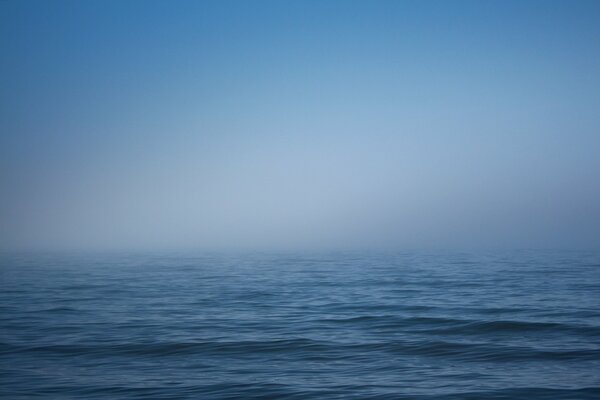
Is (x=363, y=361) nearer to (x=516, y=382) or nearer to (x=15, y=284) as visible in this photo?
(x=516, y=382)

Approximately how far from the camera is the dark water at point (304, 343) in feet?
33.6

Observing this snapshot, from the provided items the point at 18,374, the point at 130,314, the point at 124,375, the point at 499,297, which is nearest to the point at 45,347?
the point at 18,374

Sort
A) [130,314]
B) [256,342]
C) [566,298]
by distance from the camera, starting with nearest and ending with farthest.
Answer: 1. [256,342]
2. [130,314]
3. [566,298]

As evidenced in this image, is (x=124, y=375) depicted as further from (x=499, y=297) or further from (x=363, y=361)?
(x=499, y=297)

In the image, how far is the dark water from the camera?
10234 mm

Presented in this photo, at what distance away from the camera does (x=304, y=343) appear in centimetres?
1428

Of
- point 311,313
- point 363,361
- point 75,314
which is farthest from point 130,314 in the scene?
point 363,361

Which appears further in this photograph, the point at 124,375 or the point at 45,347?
the point at 45,347

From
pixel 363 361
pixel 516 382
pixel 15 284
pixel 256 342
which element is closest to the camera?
pixel 516 382

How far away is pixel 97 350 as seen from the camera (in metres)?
13.5

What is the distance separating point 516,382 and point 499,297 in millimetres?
13148

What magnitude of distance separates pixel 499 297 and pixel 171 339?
14405 mm

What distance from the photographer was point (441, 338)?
1472cm

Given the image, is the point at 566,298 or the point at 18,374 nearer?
the point at 18,374
